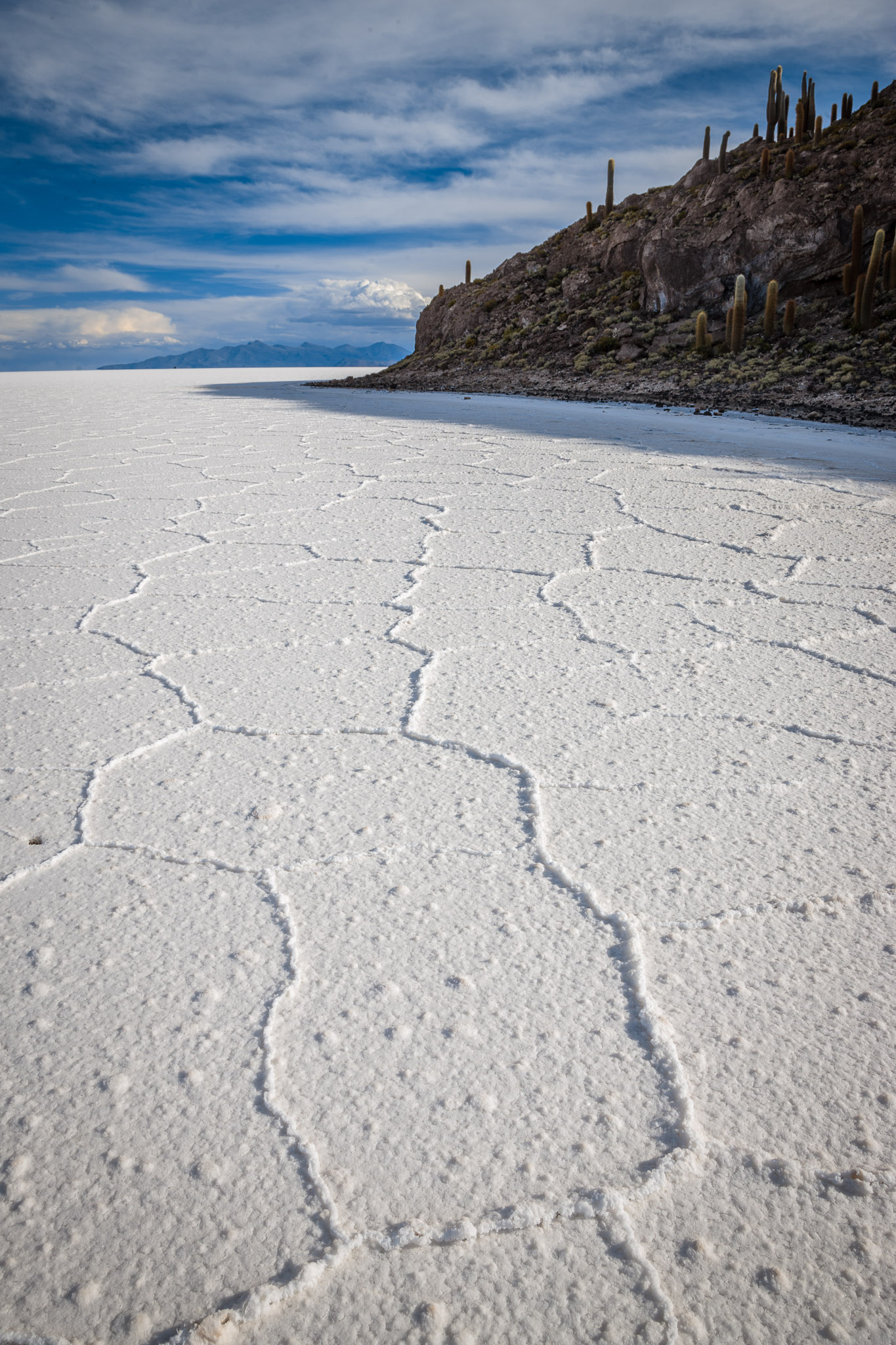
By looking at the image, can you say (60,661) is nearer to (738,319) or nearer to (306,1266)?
(306,1266)

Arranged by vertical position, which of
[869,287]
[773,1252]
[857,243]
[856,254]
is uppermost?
[857,243]

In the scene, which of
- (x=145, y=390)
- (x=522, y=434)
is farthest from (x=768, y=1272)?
(x=145, y=390)

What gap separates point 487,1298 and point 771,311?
11746mm

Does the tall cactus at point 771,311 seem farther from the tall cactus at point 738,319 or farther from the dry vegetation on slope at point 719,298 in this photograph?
the tall cactus at point 738,319

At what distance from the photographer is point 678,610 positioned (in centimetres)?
187

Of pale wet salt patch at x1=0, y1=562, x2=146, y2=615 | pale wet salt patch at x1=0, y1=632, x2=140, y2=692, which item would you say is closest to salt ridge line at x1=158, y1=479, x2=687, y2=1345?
pale wet salt patch at x1=0, y1=632, x2=140, y2=692

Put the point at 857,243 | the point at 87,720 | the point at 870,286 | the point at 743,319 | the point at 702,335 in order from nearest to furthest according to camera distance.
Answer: the point at 87,720 < the point at 870,286 < the point at 857,243 < the point at 743,319 < the point at 702,335

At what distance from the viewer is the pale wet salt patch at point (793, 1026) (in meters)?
0.68

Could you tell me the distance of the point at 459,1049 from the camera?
2.48ft

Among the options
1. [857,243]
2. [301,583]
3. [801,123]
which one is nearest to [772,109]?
[801,123]

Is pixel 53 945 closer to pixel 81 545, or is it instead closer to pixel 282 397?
pixel 81 545

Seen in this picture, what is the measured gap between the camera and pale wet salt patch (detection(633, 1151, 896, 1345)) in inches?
22.2

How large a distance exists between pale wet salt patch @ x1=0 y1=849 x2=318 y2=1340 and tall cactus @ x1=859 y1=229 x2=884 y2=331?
1047 centimetres

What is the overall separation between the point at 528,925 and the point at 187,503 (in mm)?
2761
